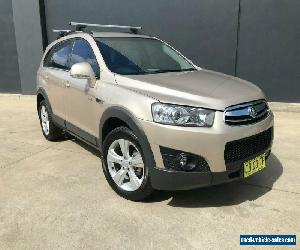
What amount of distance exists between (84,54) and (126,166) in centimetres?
170

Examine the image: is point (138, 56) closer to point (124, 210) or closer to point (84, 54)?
point (84, 54)

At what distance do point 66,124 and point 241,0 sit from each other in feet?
16.6

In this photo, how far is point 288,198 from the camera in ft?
12.4

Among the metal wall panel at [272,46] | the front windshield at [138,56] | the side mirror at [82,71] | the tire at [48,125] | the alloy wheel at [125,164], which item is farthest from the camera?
the metal wall panel at [272,46]

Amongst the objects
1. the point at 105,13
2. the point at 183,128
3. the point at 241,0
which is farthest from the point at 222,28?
the point at 183,128

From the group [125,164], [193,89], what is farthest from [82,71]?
[193,89]

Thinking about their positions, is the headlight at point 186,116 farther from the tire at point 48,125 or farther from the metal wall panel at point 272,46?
the metal wall panel at point 272,46

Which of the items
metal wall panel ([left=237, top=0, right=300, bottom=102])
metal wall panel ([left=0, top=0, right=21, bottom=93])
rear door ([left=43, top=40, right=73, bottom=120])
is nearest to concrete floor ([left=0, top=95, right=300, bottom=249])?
rear door ([left=43, top=40, right=73, bottom=120])

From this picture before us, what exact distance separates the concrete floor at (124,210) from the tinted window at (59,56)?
1.39 m

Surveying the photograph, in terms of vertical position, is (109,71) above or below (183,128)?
above

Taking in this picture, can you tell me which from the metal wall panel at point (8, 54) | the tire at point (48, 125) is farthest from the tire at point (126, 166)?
the metal wall panel at point (8, 54)

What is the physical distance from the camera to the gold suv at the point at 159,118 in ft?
10.6

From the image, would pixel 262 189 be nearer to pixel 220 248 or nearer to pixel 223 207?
pixel 223 207

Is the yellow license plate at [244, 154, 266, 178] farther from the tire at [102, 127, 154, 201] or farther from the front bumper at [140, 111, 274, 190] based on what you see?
the tire at [102, 127, 154, 201]
